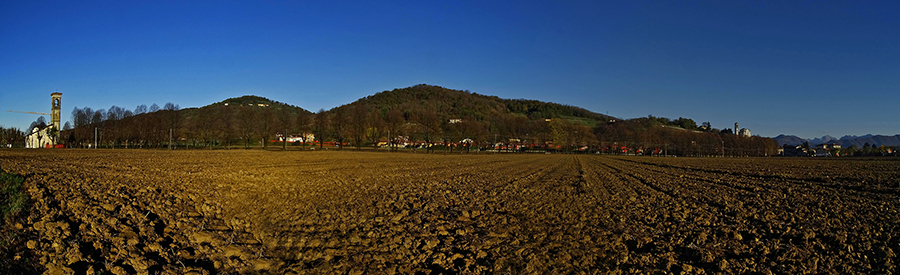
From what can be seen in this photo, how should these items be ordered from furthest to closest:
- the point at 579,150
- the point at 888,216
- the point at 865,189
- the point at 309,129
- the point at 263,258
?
the point at 579,150
the point at 309,129
the point at 865,189
the point at 888,216
the point at 263,258

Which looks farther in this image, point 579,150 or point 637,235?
point 579,150

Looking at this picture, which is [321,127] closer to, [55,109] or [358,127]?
[358,127]

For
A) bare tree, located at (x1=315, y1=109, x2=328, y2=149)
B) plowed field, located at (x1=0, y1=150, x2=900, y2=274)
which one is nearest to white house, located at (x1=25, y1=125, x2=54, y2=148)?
bare tree, located at (x1=315, y1=109, x2=328, y2=149)

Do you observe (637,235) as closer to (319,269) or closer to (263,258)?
(319,269)

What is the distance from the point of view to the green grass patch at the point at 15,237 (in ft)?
20.5

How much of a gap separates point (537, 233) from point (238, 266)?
5.46 m

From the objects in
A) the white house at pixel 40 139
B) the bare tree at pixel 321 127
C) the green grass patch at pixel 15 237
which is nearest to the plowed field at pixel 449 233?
the green grass patch at pixel 15 237

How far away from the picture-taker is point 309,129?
98.3 meters

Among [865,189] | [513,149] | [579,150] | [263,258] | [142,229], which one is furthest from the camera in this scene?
[579,150]

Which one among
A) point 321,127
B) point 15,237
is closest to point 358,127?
point 321,127

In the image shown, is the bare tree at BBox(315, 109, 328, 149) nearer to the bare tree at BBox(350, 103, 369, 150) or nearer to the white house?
the bare tree at BBox(350, 103, 369, 150)

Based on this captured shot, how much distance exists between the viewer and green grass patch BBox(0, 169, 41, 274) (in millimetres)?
6259

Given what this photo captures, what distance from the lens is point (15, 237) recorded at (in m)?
7.53

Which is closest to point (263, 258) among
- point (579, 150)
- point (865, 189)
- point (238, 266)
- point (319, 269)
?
point (238, 266)
